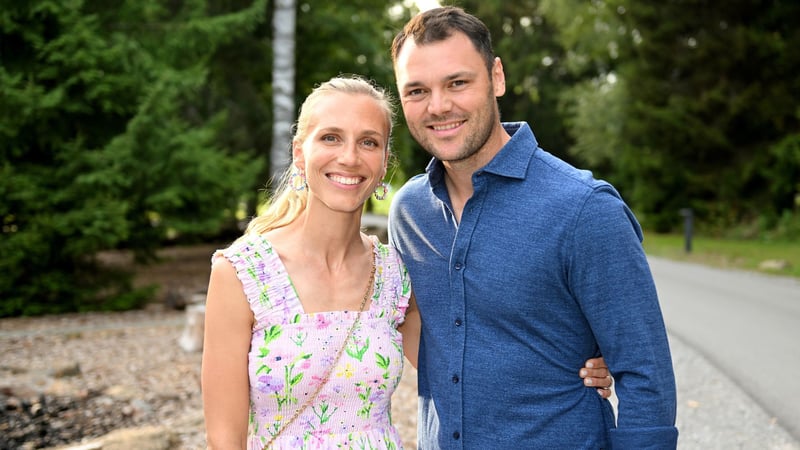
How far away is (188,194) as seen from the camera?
9.83 m

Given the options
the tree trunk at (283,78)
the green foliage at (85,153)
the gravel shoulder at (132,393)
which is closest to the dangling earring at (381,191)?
the gravel shoulder at (132,393)

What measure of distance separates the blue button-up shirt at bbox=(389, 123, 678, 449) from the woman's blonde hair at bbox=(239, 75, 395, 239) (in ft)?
1.59

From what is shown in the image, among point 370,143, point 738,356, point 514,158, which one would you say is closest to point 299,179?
point 370,143

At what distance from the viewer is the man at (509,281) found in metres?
2.01

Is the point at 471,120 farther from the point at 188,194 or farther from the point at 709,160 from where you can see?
the point at 709,160

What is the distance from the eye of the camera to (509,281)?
2.16m

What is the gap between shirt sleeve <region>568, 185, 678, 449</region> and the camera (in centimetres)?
199

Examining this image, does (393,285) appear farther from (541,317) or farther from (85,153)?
(85,153)

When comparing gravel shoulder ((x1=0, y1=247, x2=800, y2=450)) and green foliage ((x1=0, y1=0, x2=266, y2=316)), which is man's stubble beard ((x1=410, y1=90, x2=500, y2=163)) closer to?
gravel shoulder ((x1=0, y1=247, x2=800, y2=450))

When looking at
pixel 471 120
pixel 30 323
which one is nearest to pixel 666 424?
pixel 471 120

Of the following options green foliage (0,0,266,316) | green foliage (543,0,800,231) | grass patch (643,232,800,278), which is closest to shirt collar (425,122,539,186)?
green foliage (0,0,266,316)

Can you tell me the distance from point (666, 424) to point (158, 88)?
335 inches

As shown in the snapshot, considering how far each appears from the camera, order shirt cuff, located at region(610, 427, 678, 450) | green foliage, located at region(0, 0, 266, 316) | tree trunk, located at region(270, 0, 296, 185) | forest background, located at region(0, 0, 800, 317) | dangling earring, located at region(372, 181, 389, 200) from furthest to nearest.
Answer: tree trunk, located at region(270, 0, 296, 185)
forest background, located at region(0, 0, 800, 317)
green foliage, located at region(0, 0, 266, 316)
dangling earring, located at region(372, 181, 389, 200)
shirt cuff, located at region(610, 427, 678, 450)

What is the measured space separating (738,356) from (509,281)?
227 inches
